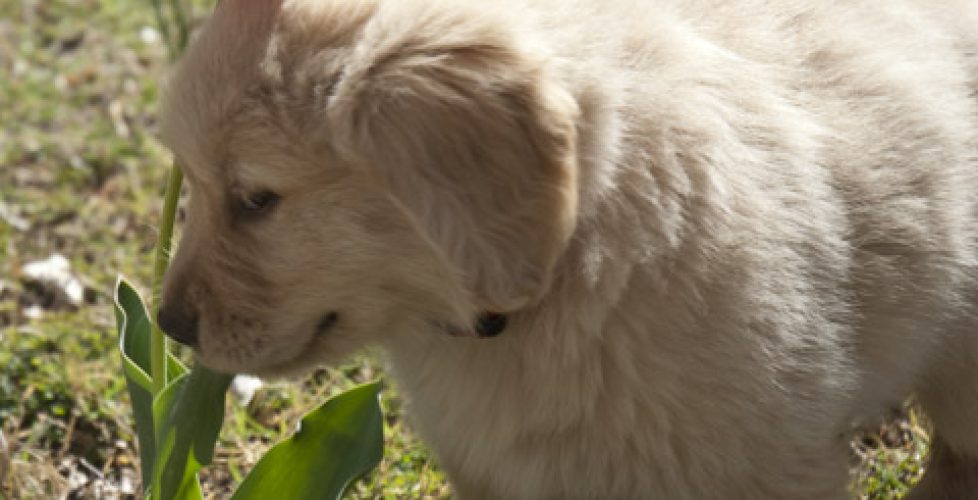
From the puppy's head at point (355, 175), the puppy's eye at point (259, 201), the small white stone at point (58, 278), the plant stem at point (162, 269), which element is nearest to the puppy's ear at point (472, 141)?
the puppy's head at point (355, 175)

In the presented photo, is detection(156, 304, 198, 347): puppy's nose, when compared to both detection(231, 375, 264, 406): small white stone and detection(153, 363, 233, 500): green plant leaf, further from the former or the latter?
detection(231, 375, 264, 406): small white stone

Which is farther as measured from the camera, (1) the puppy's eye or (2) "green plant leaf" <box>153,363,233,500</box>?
(2) "green plant leaf" <box>153,363,233,500</box>

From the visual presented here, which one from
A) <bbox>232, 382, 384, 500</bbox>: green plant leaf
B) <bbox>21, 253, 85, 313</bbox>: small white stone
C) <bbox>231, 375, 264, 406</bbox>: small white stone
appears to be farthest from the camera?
<bbox>21, 253, 85, 313</bbox>: small white stone

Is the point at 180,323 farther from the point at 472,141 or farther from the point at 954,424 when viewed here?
the point at 954,424

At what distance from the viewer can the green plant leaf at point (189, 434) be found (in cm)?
233

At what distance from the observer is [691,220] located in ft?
7.25

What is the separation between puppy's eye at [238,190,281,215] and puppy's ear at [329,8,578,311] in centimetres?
16

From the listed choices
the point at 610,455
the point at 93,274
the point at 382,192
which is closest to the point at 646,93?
the point at 382,192

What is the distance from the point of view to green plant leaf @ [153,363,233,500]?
7.66ft

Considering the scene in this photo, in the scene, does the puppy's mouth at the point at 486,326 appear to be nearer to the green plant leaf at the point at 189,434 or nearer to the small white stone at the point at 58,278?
the green plant leaf at the point at 189,434

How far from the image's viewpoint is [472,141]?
6.61 feet

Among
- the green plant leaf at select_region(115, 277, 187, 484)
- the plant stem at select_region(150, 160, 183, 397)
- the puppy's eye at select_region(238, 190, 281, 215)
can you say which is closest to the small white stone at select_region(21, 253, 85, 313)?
the green plant leaf at select_region(115, 277, 187, 484)

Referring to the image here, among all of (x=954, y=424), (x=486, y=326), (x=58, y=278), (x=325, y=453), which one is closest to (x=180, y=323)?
(x=325, y=453)

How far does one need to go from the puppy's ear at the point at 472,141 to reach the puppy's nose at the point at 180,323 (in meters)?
0.42
